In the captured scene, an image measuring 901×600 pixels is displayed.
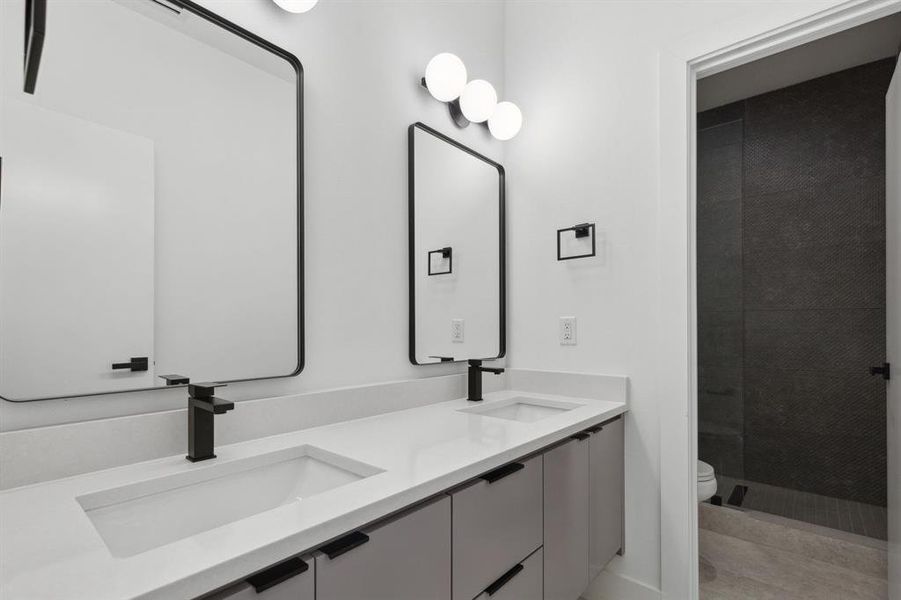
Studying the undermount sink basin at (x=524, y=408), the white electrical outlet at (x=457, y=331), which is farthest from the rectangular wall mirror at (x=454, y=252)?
the undermount sink basin at (x=524, y=408)

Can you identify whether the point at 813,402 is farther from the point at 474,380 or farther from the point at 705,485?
the point at 474,380

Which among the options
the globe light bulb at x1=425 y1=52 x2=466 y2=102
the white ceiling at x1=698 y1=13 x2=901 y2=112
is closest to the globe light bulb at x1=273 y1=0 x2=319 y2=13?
the globe light bulb at x1=425 y1=52 x2=466 y2=102

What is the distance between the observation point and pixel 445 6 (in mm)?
1818

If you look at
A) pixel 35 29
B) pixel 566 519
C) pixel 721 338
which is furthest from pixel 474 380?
pixel 721 338

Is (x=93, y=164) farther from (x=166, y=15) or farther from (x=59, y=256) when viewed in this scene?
(x=166, y=15)

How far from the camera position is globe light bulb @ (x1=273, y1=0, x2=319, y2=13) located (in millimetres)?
1249

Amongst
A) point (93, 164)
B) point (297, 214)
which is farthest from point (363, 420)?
point (93, 164)

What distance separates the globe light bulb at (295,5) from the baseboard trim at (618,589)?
2.08m

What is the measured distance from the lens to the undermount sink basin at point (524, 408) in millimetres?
1708

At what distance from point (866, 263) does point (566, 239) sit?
1.80 metres

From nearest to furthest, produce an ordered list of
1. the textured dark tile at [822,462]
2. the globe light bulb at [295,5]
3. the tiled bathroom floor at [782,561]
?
the globe light bulb at [295,5] → the tiled bathroom floor at [782,561] → the textured dark tile at [822,462]

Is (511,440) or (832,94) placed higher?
(832,94)

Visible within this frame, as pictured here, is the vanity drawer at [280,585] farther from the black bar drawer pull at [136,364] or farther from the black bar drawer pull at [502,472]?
the black bar drawer pull at [136,364]

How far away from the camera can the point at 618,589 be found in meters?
1.74
